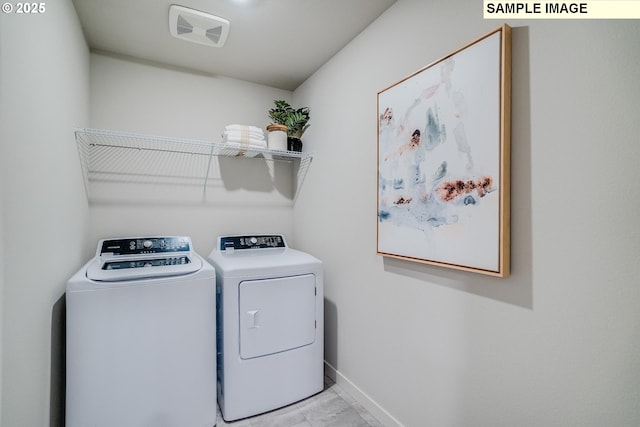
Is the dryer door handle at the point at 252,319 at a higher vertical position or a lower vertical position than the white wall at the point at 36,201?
lower

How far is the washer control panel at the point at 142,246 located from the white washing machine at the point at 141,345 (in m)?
0.23

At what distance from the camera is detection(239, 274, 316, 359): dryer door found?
1831mm

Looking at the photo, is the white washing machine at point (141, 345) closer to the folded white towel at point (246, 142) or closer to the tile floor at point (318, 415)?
the tile floor at point (318, 415)

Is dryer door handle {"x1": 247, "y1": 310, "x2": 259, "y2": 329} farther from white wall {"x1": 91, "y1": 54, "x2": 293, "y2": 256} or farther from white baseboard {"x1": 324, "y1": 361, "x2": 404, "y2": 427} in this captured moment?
white wall {"x1": 91, "y1": 54, "x2": 293, "y2": 256}

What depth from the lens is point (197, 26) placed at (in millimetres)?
1895

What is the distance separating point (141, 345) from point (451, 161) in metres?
1.81

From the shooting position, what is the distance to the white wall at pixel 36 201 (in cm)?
100

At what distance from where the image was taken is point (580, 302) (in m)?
0.96

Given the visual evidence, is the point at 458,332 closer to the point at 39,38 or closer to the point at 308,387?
the point at 308,387

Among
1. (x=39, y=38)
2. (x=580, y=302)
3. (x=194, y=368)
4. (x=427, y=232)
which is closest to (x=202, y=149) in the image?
(x=39, y=38)

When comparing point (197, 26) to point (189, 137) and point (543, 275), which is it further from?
point (543, 275)

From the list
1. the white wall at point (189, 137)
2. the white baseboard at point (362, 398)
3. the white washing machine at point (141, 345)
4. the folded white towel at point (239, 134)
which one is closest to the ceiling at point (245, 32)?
the white wall at point (189, 137)

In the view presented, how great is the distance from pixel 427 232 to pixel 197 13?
1851 mm

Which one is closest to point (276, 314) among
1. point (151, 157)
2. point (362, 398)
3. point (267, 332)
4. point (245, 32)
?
point (267, 332)
